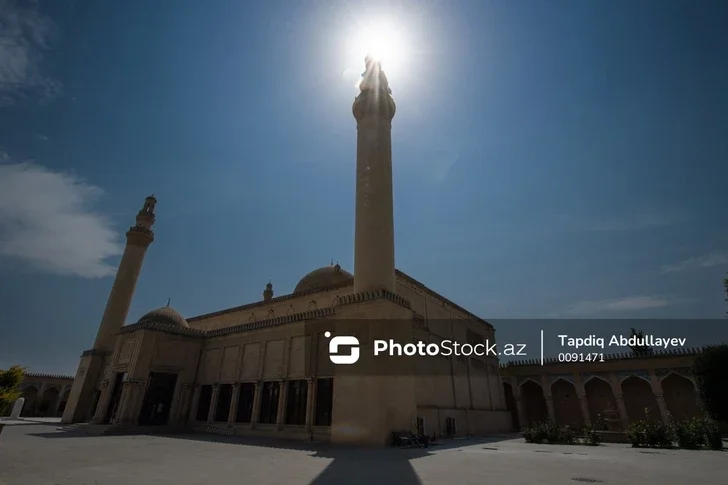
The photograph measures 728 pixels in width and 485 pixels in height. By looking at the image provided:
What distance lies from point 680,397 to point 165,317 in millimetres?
36858

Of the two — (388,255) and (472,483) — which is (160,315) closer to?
(388,255)

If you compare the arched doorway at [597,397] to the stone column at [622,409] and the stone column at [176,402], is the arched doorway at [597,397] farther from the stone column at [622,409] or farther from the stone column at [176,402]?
Result: the stone column at [176,402]

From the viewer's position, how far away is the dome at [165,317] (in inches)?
908

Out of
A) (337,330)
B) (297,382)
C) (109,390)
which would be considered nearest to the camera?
(337,330)

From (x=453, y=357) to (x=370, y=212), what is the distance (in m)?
14.0

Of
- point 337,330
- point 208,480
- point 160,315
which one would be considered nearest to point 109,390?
point 160,315

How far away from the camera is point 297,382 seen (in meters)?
18.6

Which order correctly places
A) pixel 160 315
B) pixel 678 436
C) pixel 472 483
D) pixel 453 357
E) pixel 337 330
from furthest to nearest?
pixel 453 357 < pixel 160 315 < pixel 337 330 < pixel 678 436 < pixel 472 483

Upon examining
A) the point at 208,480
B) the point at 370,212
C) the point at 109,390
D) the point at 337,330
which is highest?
the point at 370,212

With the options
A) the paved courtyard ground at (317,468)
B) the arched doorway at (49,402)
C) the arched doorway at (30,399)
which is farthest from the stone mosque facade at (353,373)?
the arched doorway at (49,402)

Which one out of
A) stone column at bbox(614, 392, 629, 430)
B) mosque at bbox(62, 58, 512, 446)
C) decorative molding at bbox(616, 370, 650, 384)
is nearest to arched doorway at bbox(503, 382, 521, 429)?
mosque at bbox(62, 58, 512, 446)

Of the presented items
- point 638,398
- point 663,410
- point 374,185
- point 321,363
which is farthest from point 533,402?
point 374,185

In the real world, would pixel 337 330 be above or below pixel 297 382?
above

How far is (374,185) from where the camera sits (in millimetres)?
19734
